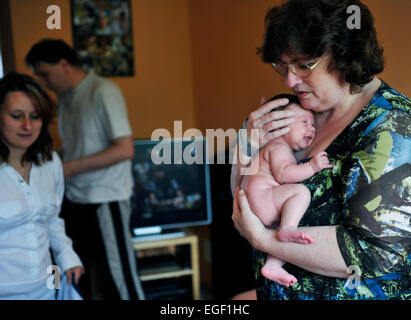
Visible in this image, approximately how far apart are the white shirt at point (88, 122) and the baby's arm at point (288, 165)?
72cm

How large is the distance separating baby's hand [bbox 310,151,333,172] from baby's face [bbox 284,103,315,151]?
0.13ft

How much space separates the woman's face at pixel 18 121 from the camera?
966mm

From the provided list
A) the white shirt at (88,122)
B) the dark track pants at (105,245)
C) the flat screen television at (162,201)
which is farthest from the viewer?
the flat screen television at (162,201)

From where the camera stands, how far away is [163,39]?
1139 millimetres

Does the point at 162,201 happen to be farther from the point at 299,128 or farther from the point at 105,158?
the point at 299,128

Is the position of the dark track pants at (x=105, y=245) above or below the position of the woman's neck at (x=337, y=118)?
below

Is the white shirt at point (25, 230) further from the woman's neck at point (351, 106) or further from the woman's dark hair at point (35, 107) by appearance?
the woman's neck at point (351, 106)

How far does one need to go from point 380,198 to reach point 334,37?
25 cm

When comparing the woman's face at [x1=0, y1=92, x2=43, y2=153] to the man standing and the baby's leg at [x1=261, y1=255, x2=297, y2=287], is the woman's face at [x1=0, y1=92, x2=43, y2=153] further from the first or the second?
the baby's leg at [x1=261, y1=255, x2=297, y2=287]

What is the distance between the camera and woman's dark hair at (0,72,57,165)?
3.22 ft

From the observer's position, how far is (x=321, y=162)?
691mm

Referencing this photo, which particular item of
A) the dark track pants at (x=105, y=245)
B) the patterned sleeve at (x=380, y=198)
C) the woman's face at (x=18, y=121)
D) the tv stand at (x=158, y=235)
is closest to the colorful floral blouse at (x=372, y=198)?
the patterned sleeve at (x=380, y=198)

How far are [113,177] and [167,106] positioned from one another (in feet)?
2.06

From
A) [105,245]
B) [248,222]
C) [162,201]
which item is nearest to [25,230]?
[248,222]
